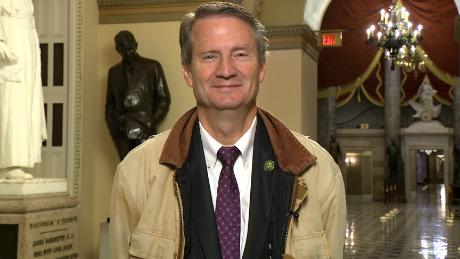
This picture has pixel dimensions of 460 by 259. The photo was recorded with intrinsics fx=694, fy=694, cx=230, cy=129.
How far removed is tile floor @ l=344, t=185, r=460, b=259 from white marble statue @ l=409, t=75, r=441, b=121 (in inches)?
298

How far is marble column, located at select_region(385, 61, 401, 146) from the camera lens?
27609 millimetres

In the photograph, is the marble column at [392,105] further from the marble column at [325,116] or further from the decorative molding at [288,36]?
the decorative molding at [288,36]

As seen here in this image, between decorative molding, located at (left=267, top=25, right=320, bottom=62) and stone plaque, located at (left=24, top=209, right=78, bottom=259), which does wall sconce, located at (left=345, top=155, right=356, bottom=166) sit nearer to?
decorative molding, located at (left=267, top=25, right=320, bottom=62)

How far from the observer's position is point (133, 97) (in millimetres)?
8555

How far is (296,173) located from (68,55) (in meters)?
7.29

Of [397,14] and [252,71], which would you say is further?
[397,14]

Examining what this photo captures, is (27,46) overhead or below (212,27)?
overhead

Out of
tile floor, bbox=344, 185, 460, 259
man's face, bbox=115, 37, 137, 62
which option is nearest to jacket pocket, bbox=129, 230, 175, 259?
man's face, bbox=115, 37, 137, 62

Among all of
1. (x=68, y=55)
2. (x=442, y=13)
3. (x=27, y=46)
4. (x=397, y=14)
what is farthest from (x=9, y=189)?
(x=442, y=13)

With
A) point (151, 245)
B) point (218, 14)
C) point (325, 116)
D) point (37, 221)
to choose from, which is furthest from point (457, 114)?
point (151, 245)

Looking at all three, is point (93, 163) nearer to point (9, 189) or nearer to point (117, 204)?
point (9, 189)

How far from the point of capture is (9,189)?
6.30 m

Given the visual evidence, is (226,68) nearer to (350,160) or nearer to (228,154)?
(228,154)

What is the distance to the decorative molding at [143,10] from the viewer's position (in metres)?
9.46
